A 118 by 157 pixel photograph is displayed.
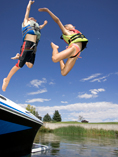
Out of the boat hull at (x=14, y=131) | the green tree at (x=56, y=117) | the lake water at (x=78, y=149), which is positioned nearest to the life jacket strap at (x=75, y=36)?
the boat hull at (x=14, y=131)

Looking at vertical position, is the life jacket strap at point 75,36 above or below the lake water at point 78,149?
above

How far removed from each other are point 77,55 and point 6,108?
7.96 ft

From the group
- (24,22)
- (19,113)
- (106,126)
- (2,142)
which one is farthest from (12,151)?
(106,126)

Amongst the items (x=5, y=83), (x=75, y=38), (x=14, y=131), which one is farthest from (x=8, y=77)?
(x=14, y=131)

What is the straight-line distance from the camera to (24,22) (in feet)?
10.3

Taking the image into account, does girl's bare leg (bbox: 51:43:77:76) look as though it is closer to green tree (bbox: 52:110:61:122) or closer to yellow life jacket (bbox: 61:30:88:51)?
yellow life jacket (bbox: 61:30:88:51)

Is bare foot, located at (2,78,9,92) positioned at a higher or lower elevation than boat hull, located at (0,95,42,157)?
higher

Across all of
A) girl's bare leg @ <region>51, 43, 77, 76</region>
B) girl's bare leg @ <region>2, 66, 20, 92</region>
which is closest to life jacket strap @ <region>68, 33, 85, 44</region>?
girl's bare leg @ <region>51, 43, 77, 76</region>

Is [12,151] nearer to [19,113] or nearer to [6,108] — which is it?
[19,113]

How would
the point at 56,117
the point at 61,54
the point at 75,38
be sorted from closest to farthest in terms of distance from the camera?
the point at 61,54
the point at 75,38
the point at 56,117

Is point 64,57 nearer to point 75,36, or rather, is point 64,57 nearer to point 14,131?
point 75,36

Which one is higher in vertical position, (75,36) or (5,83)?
(75,36)

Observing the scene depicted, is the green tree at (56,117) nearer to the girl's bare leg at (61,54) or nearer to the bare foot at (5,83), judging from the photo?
the bare foot at (5,83)

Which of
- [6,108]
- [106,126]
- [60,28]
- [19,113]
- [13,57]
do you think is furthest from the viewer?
[106,126]
